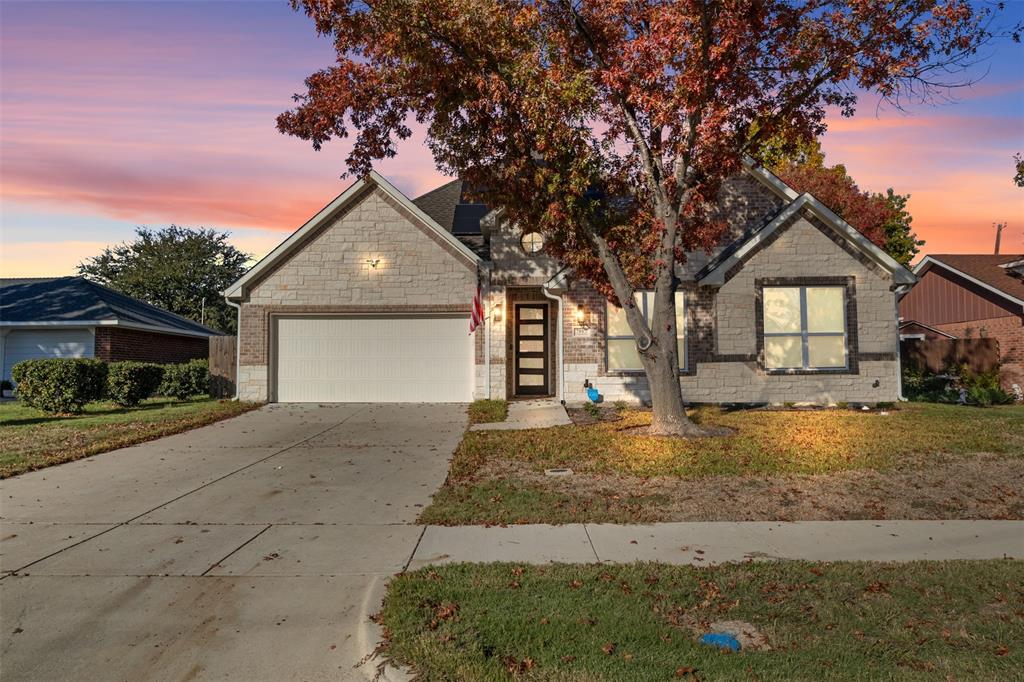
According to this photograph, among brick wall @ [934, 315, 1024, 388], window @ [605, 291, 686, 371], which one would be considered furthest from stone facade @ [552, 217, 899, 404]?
brick wall @ [934, 315, 1024, 388]

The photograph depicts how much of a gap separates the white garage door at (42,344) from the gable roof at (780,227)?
788 inches

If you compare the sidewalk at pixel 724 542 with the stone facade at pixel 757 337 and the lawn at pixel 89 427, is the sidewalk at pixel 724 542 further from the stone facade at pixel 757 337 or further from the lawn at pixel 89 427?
the stone facade at pixel 757 337

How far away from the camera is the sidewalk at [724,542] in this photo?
559 centimetres

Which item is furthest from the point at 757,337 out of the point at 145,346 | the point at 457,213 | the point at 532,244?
the point at 145,346

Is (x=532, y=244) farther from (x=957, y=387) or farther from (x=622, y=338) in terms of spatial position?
(x=957, y=387)

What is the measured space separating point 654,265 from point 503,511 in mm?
6307

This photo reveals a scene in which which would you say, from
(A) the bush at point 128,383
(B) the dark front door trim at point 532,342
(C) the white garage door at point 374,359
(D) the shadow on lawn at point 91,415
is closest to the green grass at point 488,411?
(C) the white garage door at point 374,359

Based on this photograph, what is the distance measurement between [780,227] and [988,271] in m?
16.9

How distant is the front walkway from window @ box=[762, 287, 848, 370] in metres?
5.64

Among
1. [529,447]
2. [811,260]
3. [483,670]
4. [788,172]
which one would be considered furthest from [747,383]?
[788,172]

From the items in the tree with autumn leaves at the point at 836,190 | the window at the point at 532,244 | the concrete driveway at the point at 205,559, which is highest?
the tree with autumn leaves at the point at 836,190

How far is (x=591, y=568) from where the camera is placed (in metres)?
5.21

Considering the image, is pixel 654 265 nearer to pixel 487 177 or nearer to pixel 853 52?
pixel 487 177

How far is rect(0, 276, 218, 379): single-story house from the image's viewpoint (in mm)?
21375
